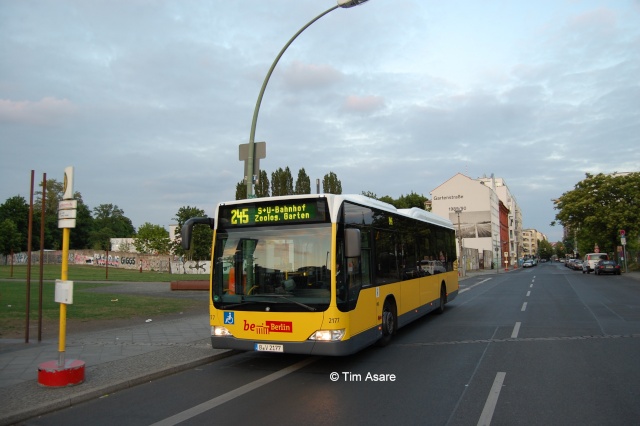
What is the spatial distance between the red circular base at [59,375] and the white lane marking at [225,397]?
196 centimetres

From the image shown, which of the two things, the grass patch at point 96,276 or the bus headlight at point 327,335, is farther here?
the grass patch at point 96,276

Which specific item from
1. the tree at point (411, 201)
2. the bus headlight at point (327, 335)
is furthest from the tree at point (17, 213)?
the bus headlight at point (327, 335)

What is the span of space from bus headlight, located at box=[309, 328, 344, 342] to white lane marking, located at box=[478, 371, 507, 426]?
2218 mm

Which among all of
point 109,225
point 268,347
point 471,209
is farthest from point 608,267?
point 109,225

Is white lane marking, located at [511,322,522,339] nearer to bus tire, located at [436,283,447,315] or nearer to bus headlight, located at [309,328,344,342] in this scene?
bus tire, located at [436,283,447,315]

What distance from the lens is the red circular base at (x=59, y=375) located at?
21.3 feet

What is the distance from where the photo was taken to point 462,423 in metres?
5.02

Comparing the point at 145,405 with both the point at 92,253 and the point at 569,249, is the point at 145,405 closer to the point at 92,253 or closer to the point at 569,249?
the point at 92,253

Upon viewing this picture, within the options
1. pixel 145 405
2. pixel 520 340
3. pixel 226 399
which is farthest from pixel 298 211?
pixel 520 340

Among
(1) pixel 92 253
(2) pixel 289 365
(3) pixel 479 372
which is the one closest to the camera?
(3) pixel 479 372

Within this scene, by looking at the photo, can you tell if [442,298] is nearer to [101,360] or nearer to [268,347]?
[268,347]

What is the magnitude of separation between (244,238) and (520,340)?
19.6ft

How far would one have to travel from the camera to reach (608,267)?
41.6m

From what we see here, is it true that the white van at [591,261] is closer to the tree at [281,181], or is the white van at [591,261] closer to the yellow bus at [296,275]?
the tree at [281,181]
